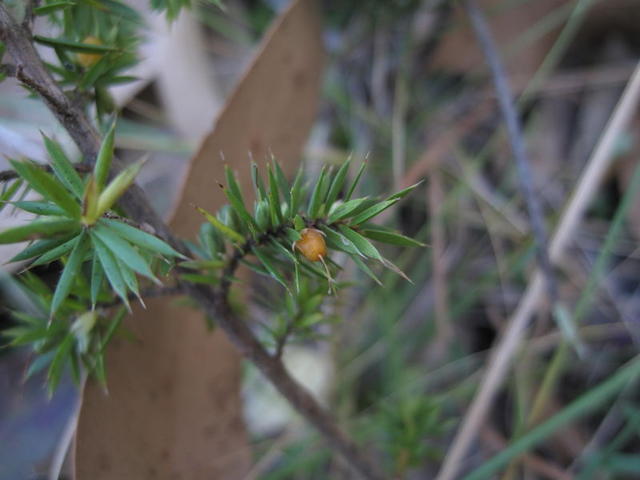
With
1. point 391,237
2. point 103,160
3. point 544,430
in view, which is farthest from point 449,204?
point 103,160

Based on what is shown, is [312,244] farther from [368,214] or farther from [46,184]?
[46,184]

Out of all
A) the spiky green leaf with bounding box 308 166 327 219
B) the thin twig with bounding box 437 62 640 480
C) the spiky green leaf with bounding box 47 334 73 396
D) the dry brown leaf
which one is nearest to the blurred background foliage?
the thin twig with bounding box 437 62 640 480

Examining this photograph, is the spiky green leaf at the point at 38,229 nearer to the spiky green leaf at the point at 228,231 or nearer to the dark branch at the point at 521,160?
the spiky green leaf at the point at 228,231

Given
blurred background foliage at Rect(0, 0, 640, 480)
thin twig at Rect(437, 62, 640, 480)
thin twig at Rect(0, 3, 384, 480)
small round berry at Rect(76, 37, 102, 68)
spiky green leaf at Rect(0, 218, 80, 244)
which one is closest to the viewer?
spiky green leaf at Rect(0, 218, 80, 244)

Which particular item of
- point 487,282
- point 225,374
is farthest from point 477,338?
point 225,374

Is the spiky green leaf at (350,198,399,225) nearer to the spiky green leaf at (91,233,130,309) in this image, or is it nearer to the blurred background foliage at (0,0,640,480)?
the spiky green leaf at (91,233,130,309)

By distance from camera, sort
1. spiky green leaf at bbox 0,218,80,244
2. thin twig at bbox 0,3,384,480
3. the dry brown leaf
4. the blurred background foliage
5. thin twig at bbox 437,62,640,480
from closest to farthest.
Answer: spiky green leaf at bbox 0,218,80,244, thin twig at bbox 0,3,384,480, the dry brown leaf, thin twig at bbox 437,62,640,480, the blurred background foliage

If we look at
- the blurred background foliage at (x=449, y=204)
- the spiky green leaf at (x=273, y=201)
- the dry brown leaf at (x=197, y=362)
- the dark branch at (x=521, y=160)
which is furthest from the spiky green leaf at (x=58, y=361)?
the dark branch at (x=521, y=160)
